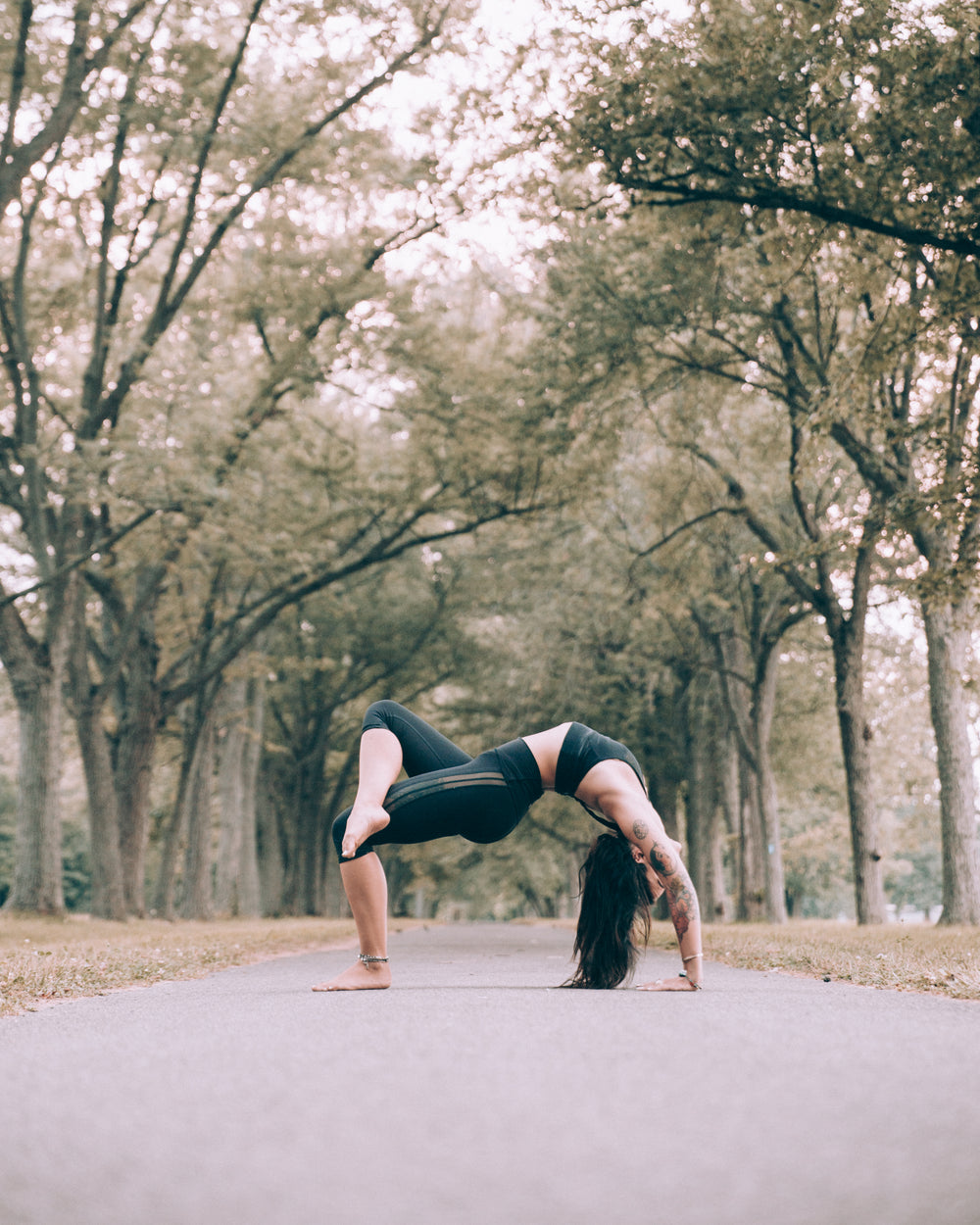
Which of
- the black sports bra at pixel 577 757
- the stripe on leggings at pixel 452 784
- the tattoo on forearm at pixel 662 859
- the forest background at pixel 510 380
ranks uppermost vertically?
the forest background at pixel 510 380

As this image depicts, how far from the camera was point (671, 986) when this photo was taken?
5371mm

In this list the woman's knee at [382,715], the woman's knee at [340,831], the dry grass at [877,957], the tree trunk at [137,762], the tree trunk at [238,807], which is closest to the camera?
the woman's knee at [340,831]

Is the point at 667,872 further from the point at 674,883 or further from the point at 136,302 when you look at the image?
the point at 136,302

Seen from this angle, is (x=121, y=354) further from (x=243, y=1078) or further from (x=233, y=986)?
(x=243, y=1078)

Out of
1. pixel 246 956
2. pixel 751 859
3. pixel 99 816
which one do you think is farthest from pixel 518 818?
pixel 751 859

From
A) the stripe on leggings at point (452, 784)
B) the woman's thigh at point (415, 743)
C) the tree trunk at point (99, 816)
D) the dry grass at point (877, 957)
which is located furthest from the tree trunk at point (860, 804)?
the stripe on leggings at point (452, 784)

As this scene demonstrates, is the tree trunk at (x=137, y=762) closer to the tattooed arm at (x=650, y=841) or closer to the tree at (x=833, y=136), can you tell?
the tree at (x=833, y=136)

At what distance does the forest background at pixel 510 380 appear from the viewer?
420 inches

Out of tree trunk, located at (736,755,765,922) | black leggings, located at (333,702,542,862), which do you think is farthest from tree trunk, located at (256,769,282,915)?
black leggings, located at (333,702,542,862)

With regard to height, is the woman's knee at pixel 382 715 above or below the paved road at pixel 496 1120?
above

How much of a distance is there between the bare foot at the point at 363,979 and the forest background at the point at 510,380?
304 inches

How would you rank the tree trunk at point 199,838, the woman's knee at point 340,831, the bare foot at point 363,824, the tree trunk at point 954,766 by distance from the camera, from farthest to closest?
the tree trunk at point 199,838 < the tree trunk at point 954,766 < the woman's knee at point 340,831 < the bare foot at point 363,824

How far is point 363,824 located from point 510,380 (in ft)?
43.4

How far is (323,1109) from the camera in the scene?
8.50 feet
